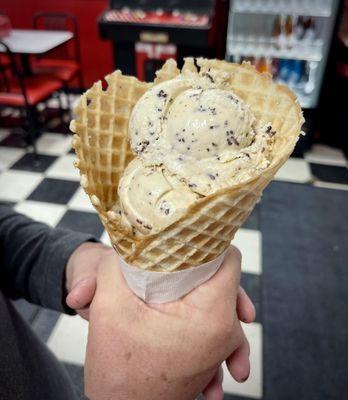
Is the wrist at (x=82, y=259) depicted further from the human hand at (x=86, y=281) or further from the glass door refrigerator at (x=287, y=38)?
the glass door refrigerator at (x=287, y=38)

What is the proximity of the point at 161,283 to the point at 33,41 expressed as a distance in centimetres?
391

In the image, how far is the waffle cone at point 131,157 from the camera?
820 mm

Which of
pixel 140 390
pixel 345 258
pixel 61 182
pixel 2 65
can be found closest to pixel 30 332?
pixel 140 390

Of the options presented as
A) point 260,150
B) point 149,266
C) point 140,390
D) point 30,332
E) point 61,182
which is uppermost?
point 260,150

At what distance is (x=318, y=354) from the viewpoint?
1939 millimetres

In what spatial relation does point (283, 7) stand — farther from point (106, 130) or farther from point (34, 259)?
point (34, 259)

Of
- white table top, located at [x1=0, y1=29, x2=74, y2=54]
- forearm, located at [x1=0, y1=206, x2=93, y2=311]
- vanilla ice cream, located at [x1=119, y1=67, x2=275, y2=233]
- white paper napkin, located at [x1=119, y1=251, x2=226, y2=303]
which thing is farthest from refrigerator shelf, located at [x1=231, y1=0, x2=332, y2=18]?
white paper napkin, located at [x1=119, y1=251, x2=226, y2=303]

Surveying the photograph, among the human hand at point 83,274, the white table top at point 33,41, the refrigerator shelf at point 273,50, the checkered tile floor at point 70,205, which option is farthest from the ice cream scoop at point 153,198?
the refrigerator shelf at point 273,50

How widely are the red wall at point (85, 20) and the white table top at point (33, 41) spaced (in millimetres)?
973

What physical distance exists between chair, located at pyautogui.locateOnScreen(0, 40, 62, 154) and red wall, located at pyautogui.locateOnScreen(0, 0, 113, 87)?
55.0 inches

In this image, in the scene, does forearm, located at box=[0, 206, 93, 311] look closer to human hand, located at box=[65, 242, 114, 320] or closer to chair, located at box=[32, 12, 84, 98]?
human hand, located at box=[65, 242, 114, 320]

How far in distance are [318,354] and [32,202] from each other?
8.29ft

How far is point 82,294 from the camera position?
920 mm

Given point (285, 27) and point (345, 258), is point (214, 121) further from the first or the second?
point (285, 27)
